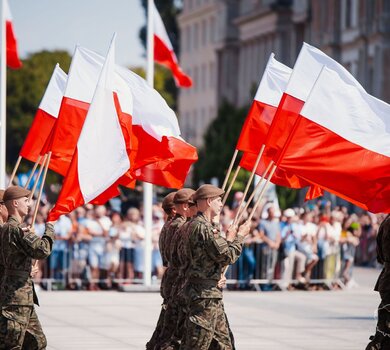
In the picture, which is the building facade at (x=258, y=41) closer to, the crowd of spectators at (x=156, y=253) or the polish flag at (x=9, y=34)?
the crowd of spectators at (x=156, y=253)

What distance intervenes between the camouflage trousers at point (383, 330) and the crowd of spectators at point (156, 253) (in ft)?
46.2

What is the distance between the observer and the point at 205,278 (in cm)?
1318

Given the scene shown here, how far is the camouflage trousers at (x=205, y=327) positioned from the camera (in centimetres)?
1309

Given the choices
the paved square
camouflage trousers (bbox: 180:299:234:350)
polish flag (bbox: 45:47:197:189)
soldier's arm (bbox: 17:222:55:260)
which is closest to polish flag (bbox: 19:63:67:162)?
polish flag (bbox: 45:47:197:189)

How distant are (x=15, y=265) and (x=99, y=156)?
4.63ft

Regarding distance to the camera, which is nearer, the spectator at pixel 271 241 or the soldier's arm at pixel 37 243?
the soldier's arm at pixel 37 243

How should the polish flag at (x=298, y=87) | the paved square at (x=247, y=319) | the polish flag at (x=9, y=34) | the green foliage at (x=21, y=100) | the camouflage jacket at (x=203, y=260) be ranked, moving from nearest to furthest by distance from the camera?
the camouflage jacket at (x=203, y=260)
the polish flag at (x=298, y=87)
the paved square at (x=247, y=319)
the polish flag at (x=9, y=34)
the green foliage at (x=21, y=100)

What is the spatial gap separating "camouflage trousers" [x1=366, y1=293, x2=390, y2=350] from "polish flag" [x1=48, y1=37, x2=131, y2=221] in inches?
110

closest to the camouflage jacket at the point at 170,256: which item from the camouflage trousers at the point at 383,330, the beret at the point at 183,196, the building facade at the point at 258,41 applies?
the beret at the point at 183,196

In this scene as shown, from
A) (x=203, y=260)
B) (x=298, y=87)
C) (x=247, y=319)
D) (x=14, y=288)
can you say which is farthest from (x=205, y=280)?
(x=247, y=319)

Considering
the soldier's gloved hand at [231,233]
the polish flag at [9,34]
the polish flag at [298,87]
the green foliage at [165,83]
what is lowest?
the soldier's gloved hand at [231,233]

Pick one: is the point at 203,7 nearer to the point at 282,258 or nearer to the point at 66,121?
the point at 282,258

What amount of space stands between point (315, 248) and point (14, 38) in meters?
7.12

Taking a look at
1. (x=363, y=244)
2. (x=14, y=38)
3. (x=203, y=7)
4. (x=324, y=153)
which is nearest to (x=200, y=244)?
(x=324, y=153)
